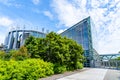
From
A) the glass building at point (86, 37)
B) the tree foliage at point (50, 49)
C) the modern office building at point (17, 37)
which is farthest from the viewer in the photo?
the modern office building at point (17, 37)

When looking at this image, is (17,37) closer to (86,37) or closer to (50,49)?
(86,37)

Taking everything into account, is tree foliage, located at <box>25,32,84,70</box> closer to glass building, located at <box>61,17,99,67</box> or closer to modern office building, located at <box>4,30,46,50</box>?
glass building, located at <box>61,17,99,67</box>

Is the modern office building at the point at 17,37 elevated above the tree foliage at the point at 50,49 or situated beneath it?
elevated above

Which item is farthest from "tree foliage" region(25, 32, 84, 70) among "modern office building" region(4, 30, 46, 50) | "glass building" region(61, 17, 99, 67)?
"modern office building" region(4, 30, 46, 50)

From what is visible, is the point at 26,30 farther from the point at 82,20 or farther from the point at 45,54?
the point at 45,54

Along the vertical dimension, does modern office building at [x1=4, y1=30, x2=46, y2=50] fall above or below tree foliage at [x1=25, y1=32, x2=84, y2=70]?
above

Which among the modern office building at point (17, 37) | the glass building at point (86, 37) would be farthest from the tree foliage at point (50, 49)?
the modern office building at point (17, 37)

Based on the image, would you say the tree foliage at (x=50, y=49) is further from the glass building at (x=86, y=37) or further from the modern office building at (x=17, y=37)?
the modern office building at (x=17, y=37)

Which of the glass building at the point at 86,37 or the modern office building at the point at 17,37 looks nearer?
the glass building at the point at 86,37

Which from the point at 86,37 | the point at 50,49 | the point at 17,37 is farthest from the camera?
the point at 17,37

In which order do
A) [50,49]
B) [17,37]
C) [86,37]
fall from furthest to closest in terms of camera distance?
[17,37] < [86,37] < [50,49]

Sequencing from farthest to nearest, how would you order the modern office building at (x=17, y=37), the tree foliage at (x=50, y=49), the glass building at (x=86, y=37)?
the modern office building at (x=17, y=37), the glass building at (x=86, y=37), the tree foliage at (x=50, y=49)

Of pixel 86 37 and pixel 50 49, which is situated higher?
pixel 86 37

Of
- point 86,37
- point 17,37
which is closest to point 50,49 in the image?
point 86,37
